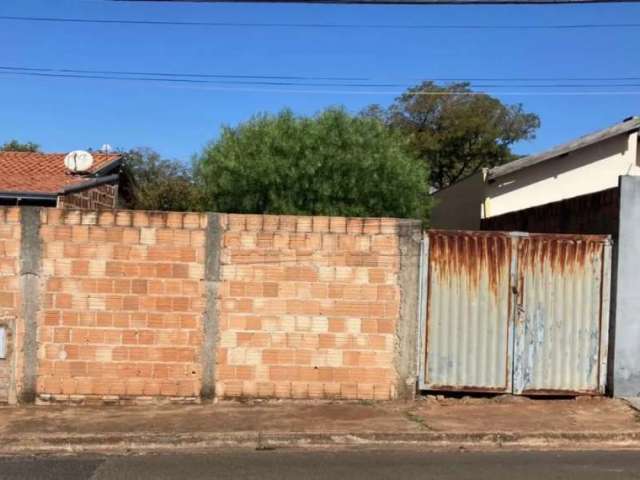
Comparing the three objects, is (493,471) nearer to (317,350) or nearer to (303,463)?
(303,463)

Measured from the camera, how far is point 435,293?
8.28 metres

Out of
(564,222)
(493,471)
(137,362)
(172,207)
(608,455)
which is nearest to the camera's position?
(493,471)

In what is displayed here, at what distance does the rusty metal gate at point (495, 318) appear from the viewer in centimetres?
827

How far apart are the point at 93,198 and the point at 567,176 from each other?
13.0 meters

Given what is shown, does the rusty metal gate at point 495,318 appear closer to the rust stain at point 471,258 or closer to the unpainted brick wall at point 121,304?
the rust stain at point 471,258

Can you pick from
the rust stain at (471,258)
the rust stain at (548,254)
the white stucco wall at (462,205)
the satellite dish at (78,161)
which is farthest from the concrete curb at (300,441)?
the white stucco wall at (462,205)

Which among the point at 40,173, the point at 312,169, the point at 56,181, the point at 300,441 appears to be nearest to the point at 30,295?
the point at 300,441

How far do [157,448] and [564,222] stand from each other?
6.47 m

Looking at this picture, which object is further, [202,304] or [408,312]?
[408,312]

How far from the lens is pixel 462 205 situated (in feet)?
76.4

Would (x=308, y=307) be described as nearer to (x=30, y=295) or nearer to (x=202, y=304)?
(x=202, y=304)

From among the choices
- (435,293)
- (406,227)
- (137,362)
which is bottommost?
(137,362)

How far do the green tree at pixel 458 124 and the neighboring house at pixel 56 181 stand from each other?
1568 centimetres

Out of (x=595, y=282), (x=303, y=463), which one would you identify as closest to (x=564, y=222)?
(x=595, y=282)
